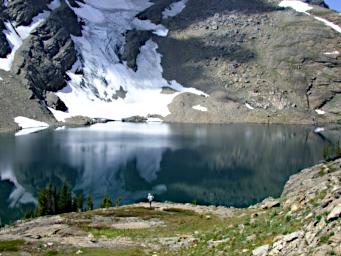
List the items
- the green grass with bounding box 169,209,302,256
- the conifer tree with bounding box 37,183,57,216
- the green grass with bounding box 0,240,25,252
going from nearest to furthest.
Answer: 1. the green grass with bounding box 169,209,302,256
2. the green grass with bounding box 0,240,25,252
3. the conifer tree with bounding box 37,183,57,216

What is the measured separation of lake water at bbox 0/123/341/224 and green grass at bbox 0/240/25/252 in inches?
1322

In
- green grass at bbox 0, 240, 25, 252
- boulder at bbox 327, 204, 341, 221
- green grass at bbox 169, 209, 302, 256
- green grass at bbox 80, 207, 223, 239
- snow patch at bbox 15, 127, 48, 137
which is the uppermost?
boulder at bbox 327, 204, 341, 221

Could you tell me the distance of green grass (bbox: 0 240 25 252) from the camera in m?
26.9

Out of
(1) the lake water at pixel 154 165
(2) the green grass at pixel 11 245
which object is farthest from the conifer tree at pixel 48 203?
(2) the green grass at pixel 11 245

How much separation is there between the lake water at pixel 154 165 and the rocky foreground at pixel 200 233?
25100 millimetres

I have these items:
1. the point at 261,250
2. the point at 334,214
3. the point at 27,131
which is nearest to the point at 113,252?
the point at 261,250

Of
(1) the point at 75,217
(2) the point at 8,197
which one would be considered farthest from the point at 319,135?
(1) the point at 75,217

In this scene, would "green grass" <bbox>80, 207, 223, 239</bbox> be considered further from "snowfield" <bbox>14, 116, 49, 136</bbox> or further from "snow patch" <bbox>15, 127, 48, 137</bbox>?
"snowfield" <bbox>14, 116, 49, 136</bbox>

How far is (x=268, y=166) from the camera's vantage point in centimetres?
10344

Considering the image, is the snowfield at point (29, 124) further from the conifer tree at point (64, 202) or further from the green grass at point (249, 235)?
the green grass at point (249, 235)

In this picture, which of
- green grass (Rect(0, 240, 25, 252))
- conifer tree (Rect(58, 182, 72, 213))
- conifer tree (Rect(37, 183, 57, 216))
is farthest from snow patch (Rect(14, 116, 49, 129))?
green grass (Rect(0, 240, 25, 252))

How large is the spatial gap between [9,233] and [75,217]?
10.6 metres

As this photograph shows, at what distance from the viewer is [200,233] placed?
30969 mm

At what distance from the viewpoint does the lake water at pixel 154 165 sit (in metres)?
79.2
